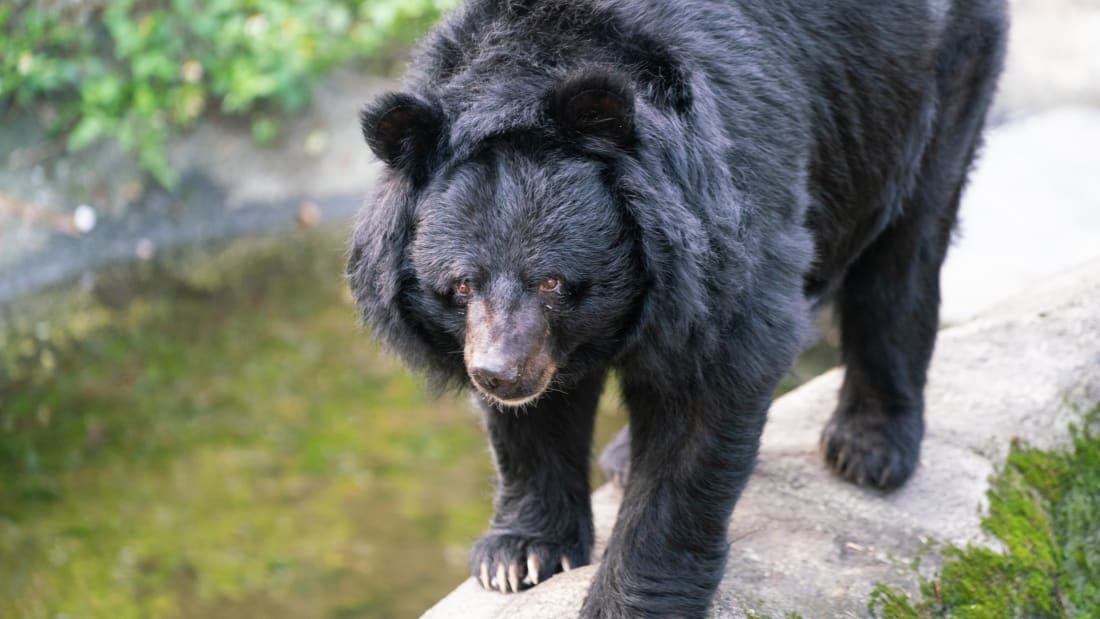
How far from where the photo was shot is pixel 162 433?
257 inches

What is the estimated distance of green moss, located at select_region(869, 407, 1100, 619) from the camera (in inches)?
136

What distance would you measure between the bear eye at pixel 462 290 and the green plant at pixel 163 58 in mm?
6387

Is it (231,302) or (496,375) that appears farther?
(231,302)

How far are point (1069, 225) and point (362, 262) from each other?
6398 millimetres

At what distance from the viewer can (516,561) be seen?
138 inches

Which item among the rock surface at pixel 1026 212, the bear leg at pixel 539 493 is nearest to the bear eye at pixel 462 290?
the bear leg at pixel 539 493

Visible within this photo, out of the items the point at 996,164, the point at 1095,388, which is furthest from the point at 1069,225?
the point at 1095,388

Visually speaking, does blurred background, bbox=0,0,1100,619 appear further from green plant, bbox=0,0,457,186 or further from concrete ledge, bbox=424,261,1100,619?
concrete ledge, bbox=424,261,1100,619

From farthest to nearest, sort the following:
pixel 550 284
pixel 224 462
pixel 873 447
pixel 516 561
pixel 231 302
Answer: pixel 231 302 < pixel 224 462 < pixel 873 447 < pixel 516 561 < pixel 550 284

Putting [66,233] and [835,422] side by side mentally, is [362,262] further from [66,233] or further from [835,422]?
[66,233]

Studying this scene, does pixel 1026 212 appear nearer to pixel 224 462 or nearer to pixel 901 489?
pixel 901 489

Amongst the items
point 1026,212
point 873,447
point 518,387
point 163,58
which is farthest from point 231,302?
point 518,387

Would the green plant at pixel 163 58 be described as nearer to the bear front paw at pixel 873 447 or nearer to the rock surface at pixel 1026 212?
the rock surface at pixel 1026 212

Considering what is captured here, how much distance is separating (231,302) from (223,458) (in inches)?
72.6
